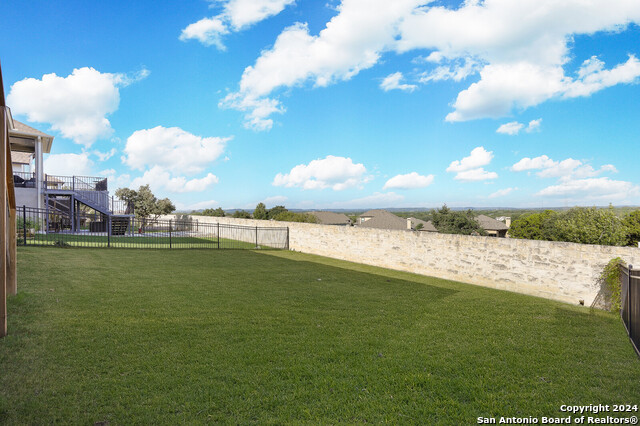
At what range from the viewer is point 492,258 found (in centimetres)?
1055

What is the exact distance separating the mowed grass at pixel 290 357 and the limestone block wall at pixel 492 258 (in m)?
1.08

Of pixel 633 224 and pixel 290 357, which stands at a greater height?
pixel 633 224

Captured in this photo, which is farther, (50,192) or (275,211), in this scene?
(275,211)

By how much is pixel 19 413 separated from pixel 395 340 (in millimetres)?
4189

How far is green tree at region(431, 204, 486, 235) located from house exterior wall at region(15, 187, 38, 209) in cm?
4718

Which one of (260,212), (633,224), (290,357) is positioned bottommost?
(290,357)

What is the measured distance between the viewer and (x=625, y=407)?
3.37m

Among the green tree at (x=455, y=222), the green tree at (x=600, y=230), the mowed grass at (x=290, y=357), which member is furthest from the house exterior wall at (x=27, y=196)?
the green tree at (x=455, y=222)

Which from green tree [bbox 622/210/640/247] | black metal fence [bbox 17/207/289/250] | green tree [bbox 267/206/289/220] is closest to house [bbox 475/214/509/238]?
green tree [bbox 622/210/640/247]

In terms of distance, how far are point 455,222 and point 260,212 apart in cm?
3281

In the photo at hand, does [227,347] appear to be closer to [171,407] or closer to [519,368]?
[171,407]

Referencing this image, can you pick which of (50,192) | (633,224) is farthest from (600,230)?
(50,192)

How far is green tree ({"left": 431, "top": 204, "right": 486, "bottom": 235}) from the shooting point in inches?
2030

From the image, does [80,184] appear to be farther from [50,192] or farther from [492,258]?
[492,258]
